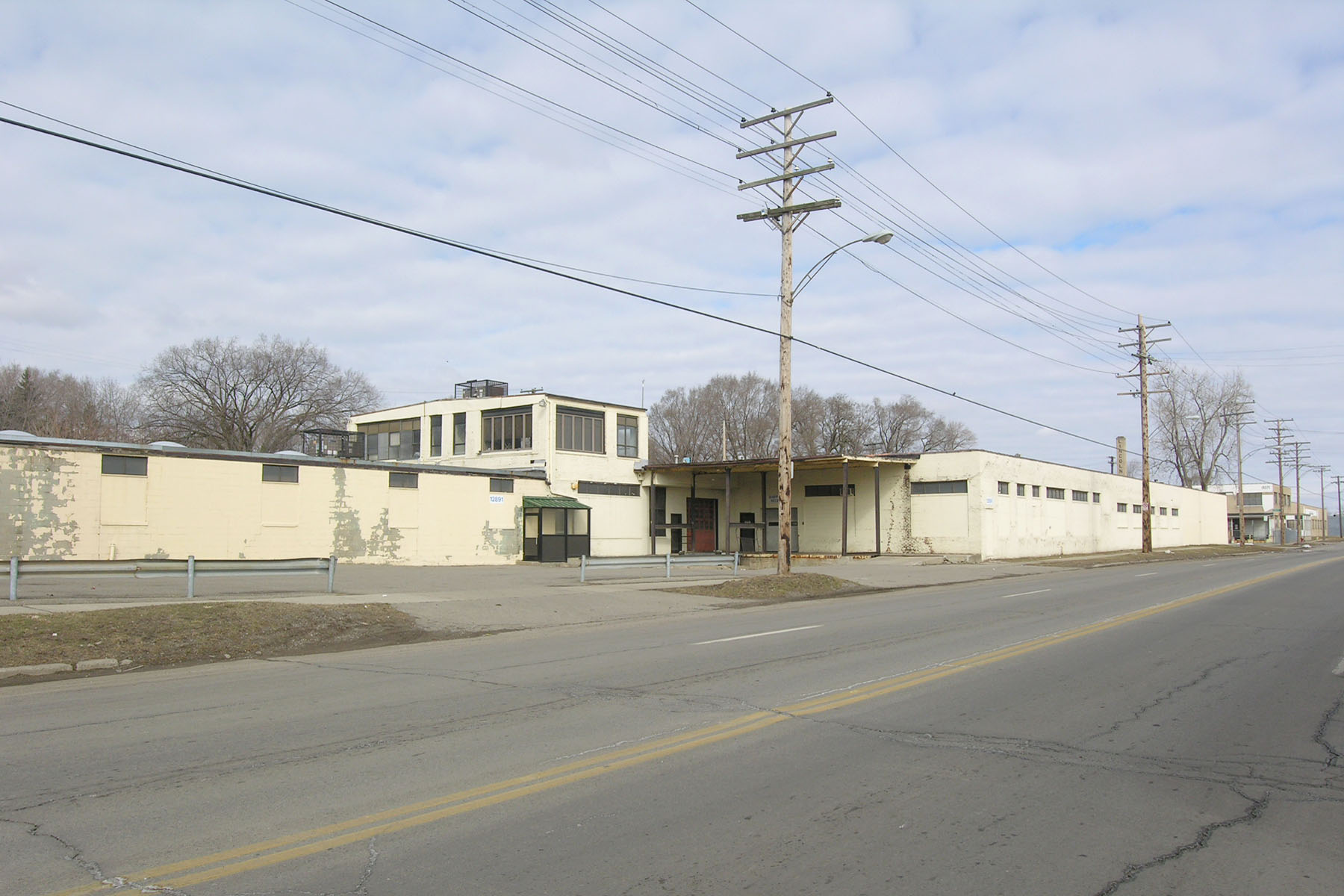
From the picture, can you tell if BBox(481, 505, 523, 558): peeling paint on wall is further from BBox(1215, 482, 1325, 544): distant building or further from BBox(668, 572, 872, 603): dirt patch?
BBox(1215, 482, 1325, 544): distant building

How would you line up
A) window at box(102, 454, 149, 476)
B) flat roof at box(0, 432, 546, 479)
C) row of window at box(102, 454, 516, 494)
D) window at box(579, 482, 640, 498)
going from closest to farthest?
flat roof at box(0, 432, 546, 479) < window at box(102, 454, 149, 476) < row of window at box(102, 454, 516, 494) < window at box(579, 482, 640, 498)

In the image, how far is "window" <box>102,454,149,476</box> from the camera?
24.6 metres

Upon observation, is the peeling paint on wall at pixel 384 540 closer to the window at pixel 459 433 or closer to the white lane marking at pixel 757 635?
the window at pixel 459 433

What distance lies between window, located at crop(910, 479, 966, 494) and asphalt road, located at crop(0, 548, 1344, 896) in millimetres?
29189

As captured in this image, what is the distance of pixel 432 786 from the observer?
5.82m

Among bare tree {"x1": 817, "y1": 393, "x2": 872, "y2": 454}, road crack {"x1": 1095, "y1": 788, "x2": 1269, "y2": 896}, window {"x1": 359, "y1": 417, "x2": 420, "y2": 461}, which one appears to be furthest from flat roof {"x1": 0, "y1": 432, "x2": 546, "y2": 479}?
bare tree {"x1": 817, "y1": 393, "x2": 872, "y2": 454}

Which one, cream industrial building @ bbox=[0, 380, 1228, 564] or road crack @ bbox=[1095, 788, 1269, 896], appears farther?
cream industrial building @ bbox=[0, 380, 1228, 564]

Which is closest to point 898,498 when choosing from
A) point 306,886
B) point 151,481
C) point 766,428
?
point 151,481

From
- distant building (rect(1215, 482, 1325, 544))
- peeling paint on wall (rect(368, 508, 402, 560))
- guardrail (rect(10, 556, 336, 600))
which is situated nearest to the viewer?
guardrail (rect(10, 556, 336, 600))

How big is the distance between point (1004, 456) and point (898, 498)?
5.22 m

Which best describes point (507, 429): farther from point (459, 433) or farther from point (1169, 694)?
point (1169, 694)

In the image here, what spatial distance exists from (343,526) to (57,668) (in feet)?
61.6

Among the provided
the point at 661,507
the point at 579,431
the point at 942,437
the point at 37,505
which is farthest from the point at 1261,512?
the point at 37,505

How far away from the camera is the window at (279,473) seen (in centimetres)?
2738
